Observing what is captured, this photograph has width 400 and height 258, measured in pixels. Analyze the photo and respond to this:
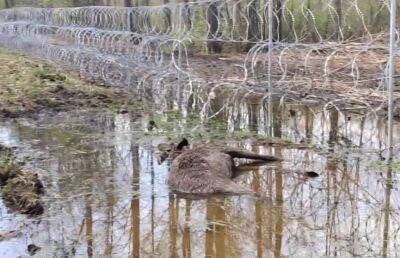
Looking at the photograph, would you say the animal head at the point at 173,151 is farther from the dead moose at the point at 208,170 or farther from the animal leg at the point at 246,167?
the animal leg at the point at 246,167

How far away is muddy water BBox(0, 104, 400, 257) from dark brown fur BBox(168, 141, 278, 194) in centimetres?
15

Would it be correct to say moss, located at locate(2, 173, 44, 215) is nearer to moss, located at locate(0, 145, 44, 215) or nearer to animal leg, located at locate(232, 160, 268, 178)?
moss, located at locate(0, 145, 44, 215)

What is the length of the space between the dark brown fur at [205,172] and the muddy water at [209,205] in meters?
0.15

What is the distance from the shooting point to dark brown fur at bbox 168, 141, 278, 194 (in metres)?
5.40

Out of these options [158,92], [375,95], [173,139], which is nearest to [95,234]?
[173,139]

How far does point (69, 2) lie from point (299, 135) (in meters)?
24.4

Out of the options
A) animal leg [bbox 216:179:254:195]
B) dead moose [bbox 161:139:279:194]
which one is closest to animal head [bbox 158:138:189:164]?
dead moose [bbox 161:139:279:194]

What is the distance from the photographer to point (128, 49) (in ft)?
38.0

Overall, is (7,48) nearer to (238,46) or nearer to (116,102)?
(238,46)

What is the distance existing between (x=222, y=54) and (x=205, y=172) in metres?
13.3

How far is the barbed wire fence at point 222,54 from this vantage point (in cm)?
781

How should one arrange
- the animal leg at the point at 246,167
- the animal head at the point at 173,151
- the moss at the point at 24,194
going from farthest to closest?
1. the animal head at the point at 173,151
2. the animal leg at the point at 246,167
3. the moss at the point at 24,194

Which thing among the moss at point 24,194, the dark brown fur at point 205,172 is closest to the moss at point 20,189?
the moss at point 24,194

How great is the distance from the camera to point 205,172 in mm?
5578
